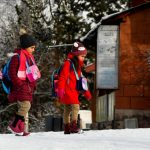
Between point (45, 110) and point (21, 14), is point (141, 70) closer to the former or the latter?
point (45, 110)

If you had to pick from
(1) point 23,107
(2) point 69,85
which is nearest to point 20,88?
(1) point 23,107

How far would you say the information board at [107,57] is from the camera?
24359 millimetres

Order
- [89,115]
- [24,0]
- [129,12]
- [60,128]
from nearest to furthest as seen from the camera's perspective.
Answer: [60,128], [129,12], [89,115], [24,0]

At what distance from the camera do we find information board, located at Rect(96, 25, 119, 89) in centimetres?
2436

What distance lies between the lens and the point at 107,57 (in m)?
24.8

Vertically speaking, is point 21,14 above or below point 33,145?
above

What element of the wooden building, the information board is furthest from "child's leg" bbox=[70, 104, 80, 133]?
the information board

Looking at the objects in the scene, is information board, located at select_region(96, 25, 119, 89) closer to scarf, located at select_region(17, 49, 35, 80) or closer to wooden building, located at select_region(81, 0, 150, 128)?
wooden building, located at select_region(81, 0, 150, 128)

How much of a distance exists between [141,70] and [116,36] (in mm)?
1780

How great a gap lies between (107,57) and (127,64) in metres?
0.94

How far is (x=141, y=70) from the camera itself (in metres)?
24.4

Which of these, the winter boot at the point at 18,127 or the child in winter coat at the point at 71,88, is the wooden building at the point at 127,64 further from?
the winter boot at the point at 18,127

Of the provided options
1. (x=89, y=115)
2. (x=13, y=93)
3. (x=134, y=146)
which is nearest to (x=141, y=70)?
(x=89, y=115)

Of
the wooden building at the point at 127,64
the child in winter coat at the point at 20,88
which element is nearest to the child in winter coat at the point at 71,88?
the child in winter coat at the point at 20,88
